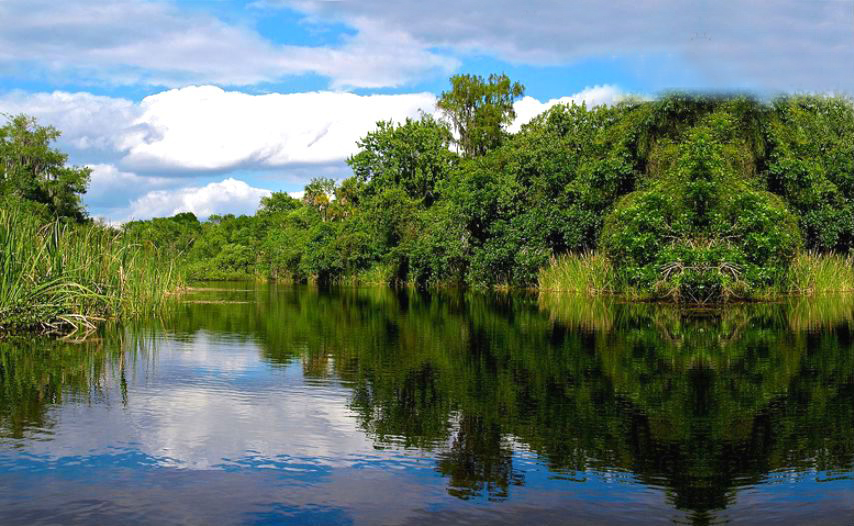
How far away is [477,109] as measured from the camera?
73812mm

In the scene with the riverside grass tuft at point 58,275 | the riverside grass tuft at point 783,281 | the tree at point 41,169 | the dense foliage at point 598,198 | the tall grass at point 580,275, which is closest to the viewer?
the riverside grass tuft at point 58,275

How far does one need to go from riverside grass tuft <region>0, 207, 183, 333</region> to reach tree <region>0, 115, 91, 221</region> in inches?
1804

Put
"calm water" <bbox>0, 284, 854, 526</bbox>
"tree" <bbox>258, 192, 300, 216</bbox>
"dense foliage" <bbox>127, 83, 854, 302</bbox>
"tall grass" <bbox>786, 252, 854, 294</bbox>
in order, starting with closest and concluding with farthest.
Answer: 1. "calm water" <bbox>0, 284, 854, 526</bbox>
2. "dense foliage" <bbox>127, 83, 854, 302</bbox>
3. "tall grass" <bbox>786, 252, 854, 294</bbox>
4. "tree" <bbox>258, 192, 300, 216</bbox>

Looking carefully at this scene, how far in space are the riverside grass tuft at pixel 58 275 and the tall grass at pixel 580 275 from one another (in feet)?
68.0

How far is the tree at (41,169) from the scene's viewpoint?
65375 mm

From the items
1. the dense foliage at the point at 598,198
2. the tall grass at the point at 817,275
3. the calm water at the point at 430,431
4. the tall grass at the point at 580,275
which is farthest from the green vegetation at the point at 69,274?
the tall grass at the point at 817,275

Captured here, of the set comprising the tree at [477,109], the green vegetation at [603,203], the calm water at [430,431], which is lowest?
the calm water at [430,431]

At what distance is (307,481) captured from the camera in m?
7.16

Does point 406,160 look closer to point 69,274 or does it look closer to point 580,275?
point 580,275

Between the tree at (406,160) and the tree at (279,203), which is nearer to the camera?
the tree at (406,160)

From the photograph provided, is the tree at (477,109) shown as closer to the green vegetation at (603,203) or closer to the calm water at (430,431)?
the green vegetation at (603,203)

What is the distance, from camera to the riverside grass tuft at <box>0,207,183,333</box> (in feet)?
57.7

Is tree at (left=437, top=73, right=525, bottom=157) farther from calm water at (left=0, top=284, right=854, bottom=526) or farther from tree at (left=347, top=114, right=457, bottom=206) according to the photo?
calm water at (left=0, top=284, right=854, bottom=526)

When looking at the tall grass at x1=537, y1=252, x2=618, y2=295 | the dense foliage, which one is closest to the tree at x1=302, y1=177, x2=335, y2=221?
the dense foliage
